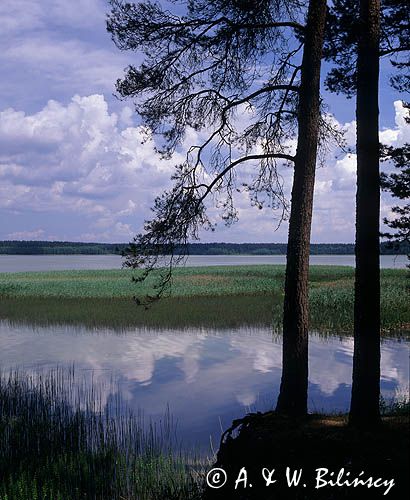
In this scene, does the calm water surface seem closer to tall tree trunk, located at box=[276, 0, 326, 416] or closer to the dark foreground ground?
tall tree trunk, located at box=[276, 0, 326, 416]

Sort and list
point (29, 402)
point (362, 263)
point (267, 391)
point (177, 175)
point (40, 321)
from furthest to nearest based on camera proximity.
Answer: point (40, 321) < point (267, 391) < point (29, 402) < point (177, 175) < point (362, 263)

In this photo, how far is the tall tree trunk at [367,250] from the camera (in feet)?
26.3

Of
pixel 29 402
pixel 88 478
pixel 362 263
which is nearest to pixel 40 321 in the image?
pixel 29 402

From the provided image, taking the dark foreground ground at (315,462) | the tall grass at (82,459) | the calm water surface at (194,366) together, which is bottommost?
the calm water surface at (194,366)

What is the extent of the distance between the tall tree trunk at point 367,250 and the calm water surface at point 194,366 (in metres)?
3.94

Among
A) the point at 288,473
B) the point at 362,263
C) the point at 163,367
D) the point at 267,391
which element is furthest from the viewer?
the point at 163,367

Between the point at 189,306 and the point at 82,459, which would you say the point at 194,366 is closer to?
the point at 82,459

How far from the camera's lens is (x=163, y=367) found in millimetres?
18391

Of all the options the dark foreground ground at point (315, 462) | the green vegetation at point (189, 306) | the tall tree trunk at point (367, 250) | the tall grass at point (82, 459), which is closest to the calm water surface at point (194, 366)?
the tall grass at point (82, 459)

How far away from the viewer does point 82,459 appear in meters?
8.87

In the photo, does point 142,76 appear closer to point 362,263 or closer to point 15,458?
point 362,263

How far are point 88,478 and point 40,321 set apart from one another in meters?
20.9

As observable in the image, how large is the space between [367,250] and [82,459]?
17.4 feet

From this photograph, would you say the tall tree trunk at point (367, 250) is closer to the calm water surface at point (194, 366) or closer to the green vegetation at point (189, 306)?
the calm water surface at point (194, 366)
